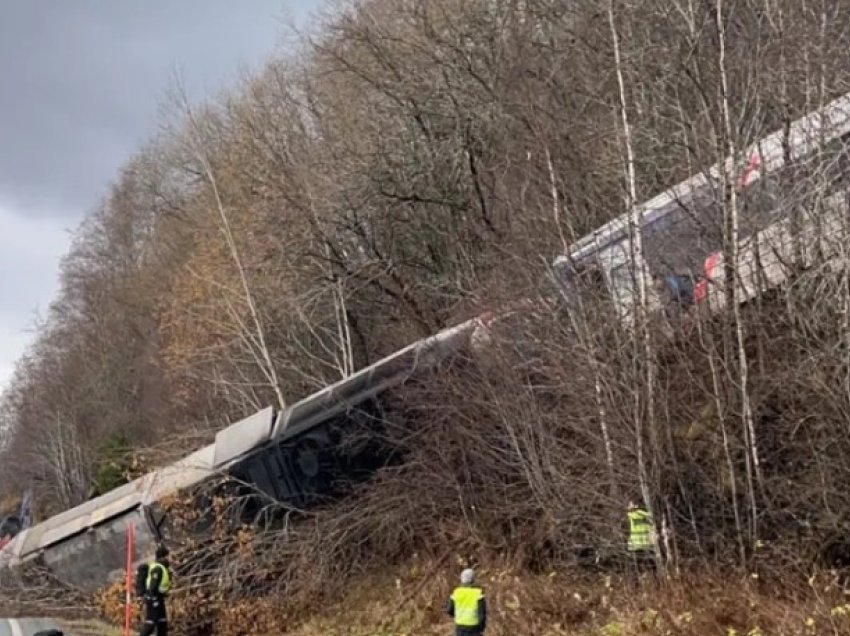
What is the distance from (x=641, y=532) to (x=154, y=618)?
7065 mm

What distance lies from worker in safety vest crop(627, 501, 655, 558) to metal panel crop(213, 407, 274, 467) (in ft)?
21.8

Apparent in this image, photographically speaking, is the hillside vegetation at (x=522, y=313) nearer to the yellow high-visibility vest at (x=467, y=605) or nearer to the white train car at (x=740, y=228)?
the white train car at (x=740, y=228)

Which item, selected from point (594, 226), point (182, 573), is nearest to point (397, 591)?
point (182, 573)

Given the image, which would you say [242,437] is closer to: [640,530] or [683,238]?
[640,530]

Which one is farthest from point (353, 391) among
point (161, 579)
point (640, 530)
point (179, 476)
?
A: point (640, 530)

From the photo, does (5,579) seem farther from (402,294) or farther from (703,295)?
(703,295)

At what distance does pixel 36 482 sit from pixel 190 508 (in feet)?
154

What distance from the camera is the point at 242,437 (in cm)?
1670

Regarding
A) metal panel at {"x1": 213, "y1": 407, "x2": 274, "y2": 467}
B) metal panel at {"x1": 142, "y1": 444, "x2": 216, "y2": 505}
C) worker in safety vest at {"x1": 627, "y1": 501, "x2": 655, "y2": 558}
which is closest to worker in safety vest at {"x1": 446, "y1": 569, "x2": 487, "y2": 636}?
worker in safety vest at {"x1": 627, "y1": 501, "x2": 655, "y2": 558}

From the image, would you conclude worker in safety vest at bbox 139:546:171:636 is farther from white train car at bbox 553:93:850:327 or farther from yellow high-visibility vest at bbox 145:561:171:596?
white train car at bbox 553:93:850:327

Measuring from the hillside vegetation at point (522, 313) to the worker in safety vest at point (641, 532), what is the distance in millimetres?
306

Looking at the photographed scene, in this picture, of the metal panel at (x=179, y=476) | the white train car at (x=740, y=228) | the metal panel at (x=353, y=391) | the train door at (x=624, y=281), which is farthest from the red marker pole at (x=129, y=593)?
the train door at (x=624, y=281)

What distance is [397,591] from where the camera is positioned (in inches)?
572

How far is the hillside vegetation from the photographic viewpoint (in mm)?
11273
